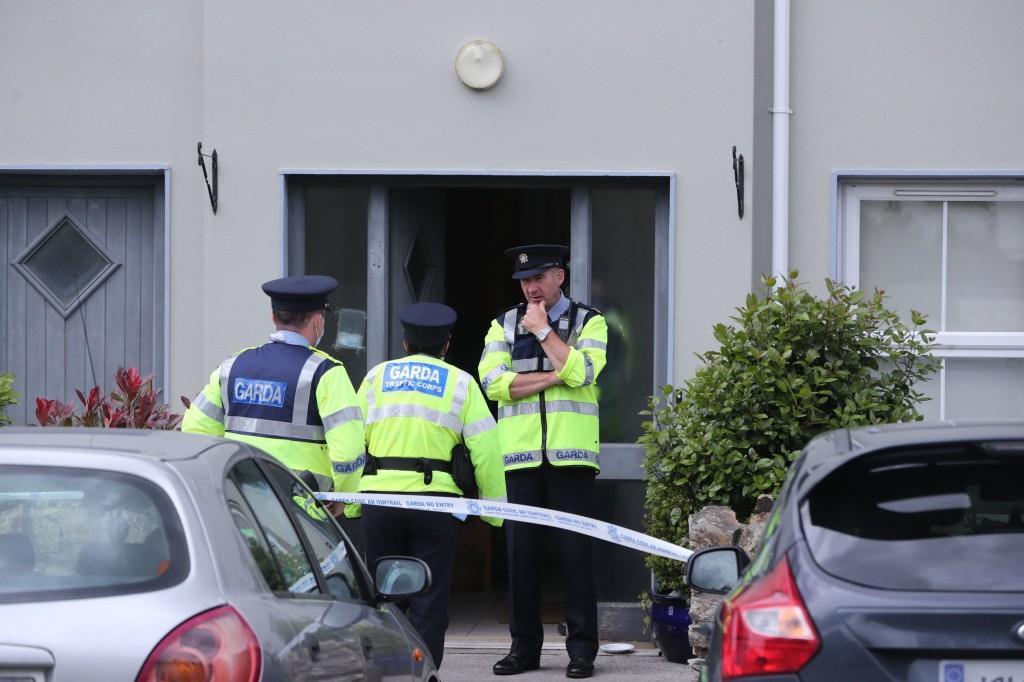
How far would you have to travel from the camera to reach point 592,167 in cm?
838

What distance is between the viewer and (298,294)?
629 centimetres

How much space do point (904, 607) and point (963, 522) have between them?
0.33 m

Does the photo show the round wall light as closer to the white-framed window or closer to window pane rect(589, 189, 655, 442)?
window pane rect(589, 189, 655, 442)

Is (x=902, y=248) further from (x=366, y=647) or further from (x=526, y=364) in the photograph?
(x=366, y=647)

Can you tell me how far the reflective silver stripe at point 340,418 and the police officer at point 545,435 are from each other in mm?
1436

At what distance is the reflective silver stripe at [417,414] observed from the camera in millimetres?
6555

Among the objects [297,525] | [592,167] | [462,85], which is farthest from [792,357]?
[297,525]

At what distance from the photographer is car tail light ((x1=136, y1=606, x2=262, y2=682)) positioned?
9.55 feet

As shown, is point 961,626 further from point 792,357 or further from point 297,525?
point 792,357

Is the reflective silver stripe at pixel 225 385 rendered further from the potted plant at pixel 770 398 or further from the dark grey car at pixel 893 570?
the dark grey car at pixel 893 570

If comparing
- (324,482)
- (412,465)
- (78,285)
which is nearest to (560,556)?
(412,465)

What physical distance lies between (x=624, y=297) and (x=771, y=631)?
18.4 feet

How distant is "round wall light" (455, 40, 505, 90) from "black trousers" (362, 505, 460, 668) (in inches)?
115

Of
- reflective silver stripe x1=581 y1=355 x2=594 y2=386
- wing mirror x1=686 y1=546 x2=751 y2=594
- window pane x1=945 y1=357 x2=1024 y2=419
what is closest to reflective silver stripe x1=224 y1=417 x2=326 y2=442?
reflective silver stripe x1=581 y1=355 x2=594 y2=386
